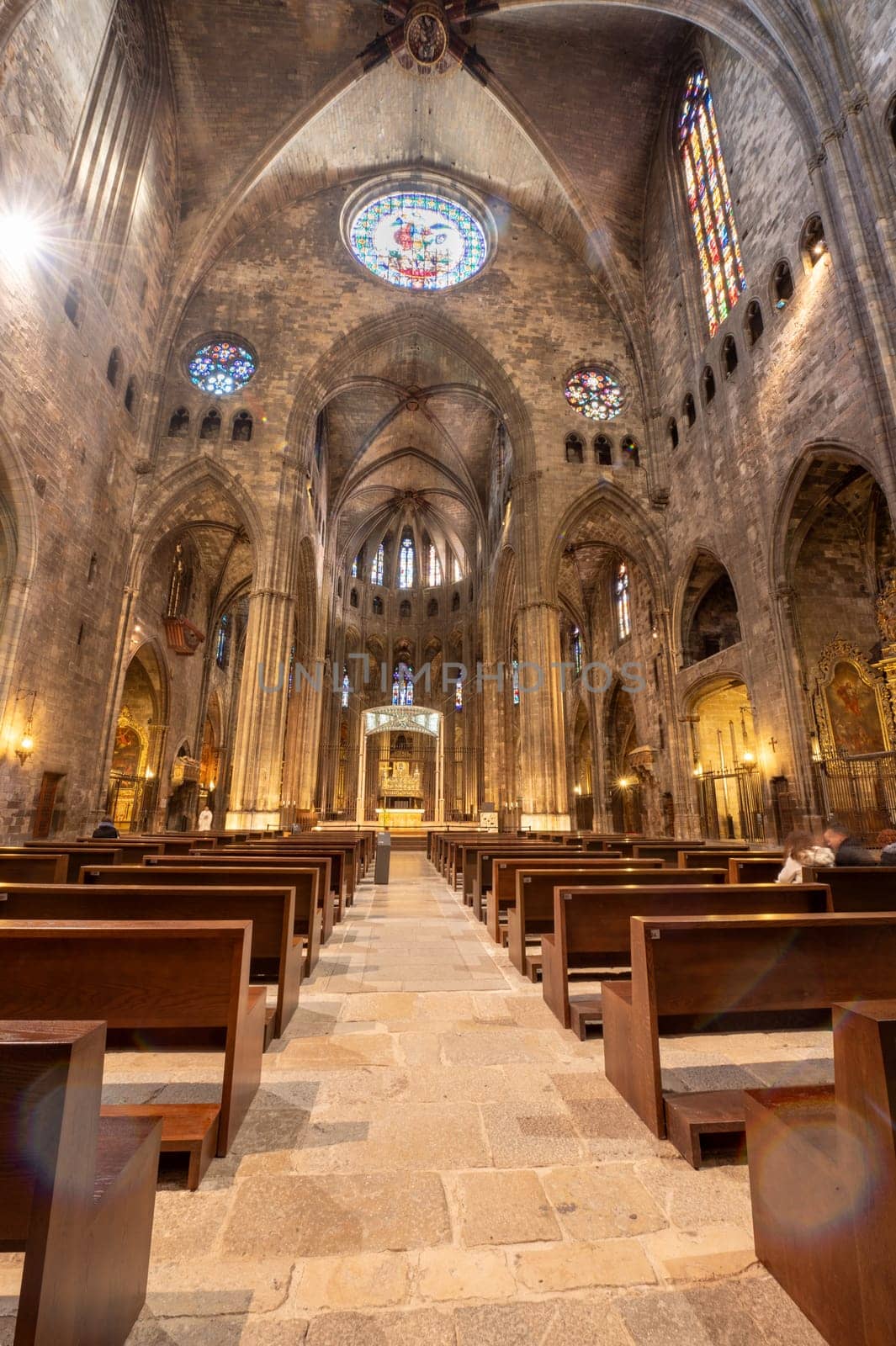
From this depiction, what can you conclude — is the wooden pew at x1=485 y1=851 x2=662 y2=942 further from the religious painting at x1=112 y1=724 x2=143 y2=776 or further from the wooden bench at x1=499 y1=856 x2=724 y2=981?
the religious painting at x1=112 y1=724 x2=143 y2=776

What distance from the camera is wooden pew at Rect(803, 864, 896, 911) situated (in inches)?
155

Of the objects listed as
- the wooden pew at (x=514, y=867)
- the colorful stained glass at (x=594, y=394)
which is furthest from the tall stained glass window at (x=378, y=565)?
the wooden pew at (x=514, y=867)

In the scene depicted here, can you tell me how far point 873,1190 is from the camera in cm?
113

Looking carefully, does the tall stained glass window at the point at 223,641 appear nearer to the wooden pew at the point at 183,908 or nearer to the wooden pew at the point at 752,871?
the wooden pew at the point at 183,908

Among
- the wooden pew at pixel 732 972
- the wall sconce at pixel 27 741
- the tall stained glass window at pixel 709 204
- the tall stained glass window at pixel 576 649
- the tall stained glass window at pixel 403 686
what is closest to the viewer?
the wooden pew at pixel 732 972

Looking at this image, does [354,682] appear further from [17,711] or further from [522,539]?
[17,711]

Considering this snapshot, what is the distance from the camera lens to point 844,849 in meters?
4.54

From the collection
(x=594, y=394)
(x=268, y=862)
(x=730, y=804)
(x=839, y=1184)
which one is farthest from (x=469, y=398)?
(x=839, y=1184)

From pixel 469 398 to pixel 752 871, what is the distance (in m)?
24.1

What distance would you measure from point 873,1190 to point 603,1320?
0.78m

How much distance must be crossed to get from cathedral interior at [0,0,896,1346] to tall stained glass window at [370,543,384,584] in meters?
9.28

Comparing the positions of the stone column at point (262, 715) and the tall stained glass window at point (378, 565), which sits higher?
the tall stained glass window at point (378, 565)

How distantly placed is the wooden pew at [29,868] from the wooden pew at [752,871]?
17.2 feet

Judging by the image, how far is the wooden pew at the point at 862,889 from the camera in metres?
3.95
